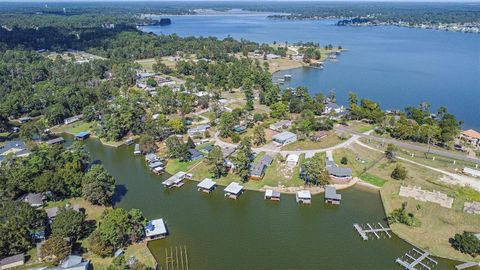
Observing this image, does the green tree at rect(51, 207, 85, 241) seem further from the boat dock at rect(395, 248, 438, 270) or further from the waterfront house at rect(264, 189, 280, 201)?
the boat dock at rect(395, 248, 438, 270)

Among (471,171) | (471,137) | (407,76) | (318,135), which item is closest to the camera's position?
(471,171)

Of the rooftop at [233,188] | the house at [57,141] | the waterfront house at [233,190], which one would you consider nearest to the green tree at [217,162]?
the rooftop at [233,188]

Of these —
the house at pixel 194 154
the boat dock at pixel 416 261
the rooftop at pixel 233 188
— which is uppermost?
the house at pixel 194 154

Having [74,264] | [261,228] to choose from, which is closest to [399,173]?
[261,228]

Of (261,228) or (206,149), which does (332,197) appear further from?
(206,149)

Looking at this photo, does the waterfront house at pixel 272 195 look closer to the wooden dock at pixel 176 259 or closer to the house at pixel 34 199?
the wooden dock at pixel 176 259

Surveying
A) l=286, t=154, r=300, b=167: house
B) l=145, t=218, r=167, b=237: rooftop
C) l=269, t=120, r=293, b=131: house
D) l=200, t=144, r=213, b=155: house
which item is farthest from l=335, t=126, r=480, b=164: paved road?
l=145, t=218, r=167, b=237: rooftop
